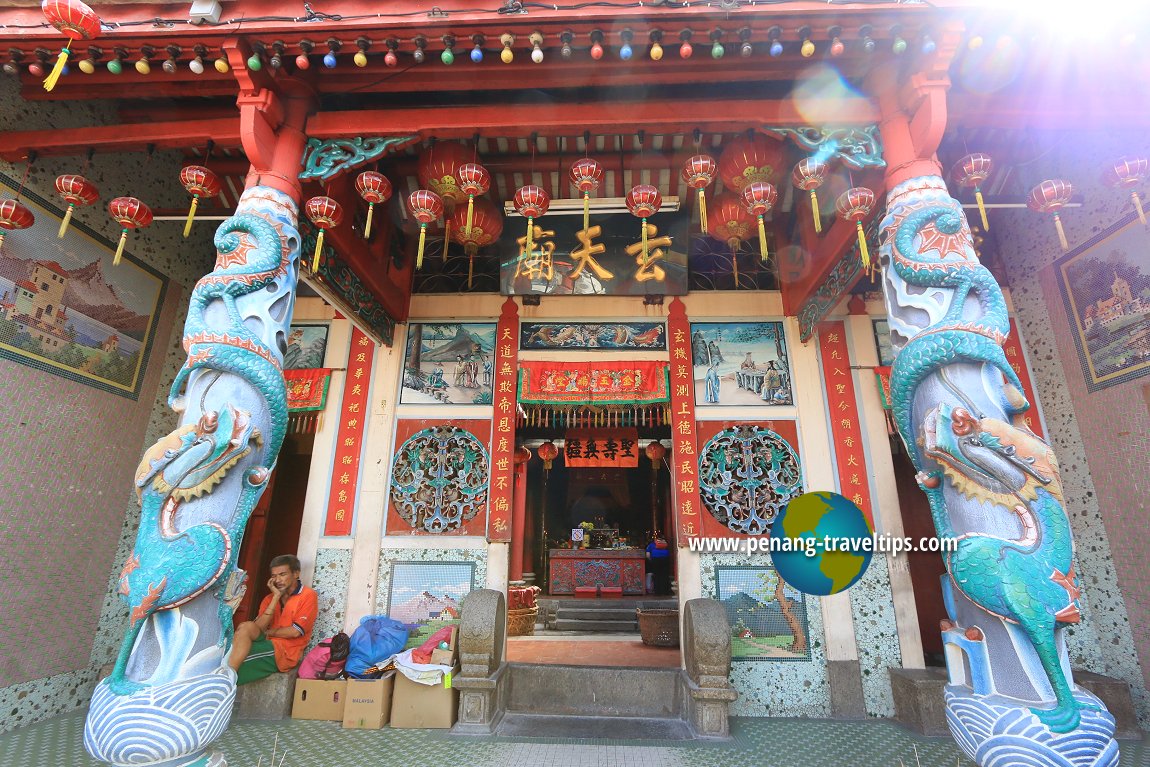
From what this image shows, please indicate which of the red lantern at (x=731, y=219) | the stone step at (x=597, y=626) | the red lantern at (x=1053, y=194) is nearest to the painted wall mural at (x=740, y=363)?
the red lantern at (x=731, y=219)

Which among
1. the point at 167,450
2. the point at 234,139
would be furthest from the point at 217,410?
the point at 234,139

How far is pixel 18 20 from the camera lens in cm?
325

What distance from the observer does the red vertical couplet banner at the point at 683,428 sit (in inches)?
197

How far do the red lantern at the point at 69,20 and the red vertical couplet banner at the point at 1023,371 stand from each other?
7177mm

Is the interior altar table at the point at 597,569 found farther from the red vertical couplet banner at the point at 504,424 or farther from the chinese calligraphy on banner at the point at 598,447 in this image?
the red vertical couplet banner at the point at 504,424

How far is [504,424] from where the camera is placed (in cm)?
529

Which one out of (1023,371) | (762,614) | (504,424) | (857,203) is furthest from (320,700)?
(1023,371)

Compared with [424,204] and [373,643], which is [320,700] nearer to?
[373,643]

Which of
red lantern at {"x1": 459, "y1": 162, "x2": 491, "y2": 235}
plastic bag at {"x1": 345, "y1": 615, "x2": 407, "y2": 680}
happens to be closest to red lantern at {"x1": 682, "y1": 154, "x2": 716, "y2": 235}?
red lantern at {"x1": 459, "y1": 162, "x2": 491, "y2": 235}

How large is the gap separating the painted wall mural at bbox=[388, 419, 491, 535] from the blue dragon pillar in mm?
3645

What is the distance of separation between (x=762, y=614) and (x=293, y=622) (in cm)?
409

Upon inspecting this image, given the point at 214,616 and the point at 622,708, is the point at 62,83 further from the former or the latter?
the point at 622,708

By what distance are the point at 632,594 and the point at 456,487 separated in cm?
559

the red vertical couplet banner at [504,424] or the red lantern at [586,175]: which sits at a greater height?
the red lantern at [586,175]
